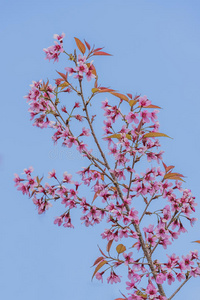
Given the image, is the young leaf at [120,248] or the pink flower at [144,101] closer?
the pink flower at [144,101]

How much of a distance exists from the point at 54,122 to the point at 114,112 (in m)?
0.35

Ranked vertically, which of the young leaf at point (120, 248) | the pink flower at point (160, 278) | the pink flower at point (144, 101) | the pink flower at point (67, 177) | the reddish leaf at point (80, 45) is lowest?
the pink flower at point (160, 278)

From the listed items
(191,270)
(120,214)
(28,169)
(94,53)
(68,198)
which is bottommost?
(191,270)

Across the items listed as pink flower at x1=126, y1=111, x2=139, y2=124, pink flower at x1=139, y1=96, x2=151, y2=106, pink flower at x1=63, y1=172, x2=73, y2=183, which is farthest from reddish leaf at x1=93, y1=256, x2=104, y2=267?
pink flower at x1=139, y1=96, x2=151, y2=106

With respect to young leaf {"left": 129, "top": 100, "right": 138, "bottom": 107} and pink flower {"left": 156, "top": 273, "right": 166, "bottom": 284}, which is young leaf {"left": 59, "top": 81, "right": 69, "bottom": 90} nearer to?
young leaf {"left": 129, "top": 100, "right": 138, "bottom": 107}

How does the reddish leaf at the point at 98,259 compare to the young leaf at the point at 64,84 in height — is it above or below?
below

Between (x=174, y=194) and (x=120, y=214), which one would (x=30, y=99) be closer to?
(x=120, y=214)

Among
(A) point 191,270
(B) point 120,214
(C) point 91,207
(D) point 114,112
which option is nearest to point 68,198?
(C) point 91,207

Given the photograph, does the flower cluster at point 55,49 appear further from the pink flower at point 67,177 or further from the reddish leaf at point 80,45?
the pink flower at point 67,177

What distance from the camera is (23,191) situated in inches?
100

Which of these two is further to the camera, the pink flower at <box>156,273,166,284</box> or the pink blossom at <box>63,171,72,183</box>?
the pink blossom at <box>63,171,72,183</box>

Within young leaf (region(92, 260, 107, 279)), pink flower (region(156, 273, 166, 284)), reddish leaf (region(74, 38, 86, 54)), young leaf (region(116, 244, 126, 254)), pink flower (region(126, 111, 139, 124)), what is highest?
reddish leaf (region(74, 38, 86, 54))

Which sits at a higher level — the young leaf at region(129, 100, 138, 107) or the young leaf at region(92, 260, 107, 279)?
the young leaf at region(129, 100, 138, 107)

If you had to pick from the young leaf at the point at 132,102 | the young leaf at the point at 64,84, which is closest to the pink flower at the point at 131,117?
the young leaf at the point at 132,102
